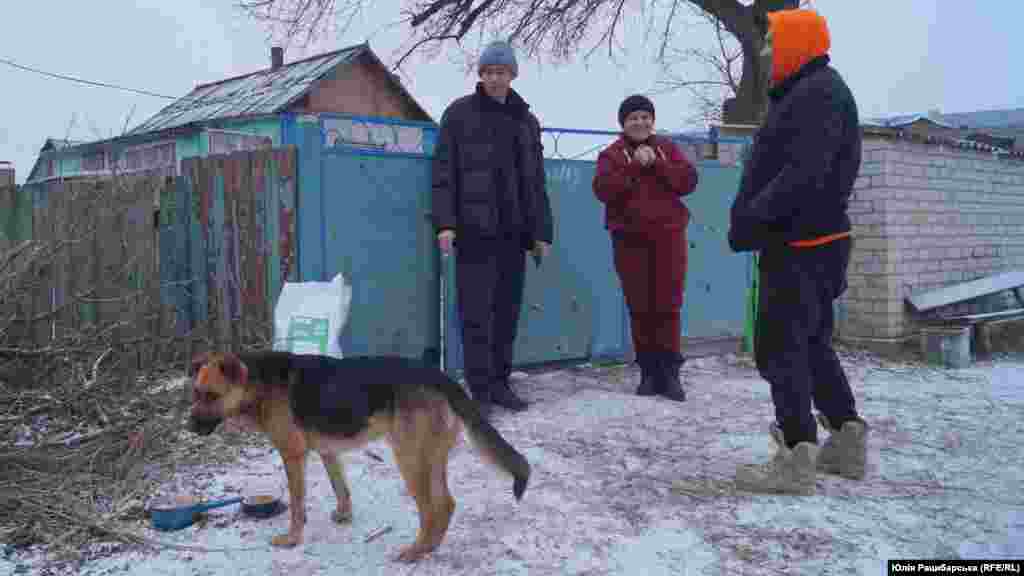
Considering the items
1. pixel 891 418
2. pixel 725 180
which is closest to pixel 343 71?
pixel 725 180

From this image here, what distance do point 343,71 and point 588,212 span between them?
15.3m

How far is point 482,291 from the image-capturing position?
16.1ft

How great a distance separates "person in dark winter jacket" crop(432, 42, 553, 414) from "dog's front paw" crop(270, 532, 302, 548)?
6.32 feet

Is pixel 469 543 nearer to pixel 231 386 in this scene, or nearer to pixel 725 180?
Result: pixel 231 386

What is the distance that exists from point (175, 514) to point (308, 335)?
1.79m

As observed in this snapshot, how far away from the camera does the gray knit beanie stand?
4883 millimetres

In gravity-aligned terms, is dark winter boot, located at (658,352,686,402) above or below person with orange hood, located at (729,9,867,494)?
below

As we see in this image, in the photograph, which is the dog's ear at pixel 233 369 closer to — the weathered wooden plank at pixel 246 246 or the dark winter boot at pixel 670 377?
the weathered wooden plank at pixel 246 246

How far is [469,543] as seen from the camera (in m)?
3.08

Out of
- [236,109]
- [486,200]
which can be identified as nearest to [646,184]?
[486,200]

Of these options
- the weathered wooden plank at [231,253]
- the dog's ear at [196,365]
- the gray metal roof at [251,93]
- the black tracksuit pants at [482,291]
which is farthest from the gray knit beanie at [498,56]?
the gray metal roof at [251,93]

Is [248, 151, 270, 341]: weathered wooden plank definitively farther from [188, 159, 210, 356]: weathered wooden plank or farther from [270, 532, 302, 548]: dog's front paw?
[270, 532, 302, 548]: dog's front paw

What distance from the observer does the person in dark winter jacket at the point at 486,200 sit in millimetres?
4895

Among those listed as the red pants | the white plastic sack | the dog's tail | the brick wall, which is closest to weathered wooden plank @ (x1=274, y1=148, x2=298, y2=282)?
the white plastic sack
